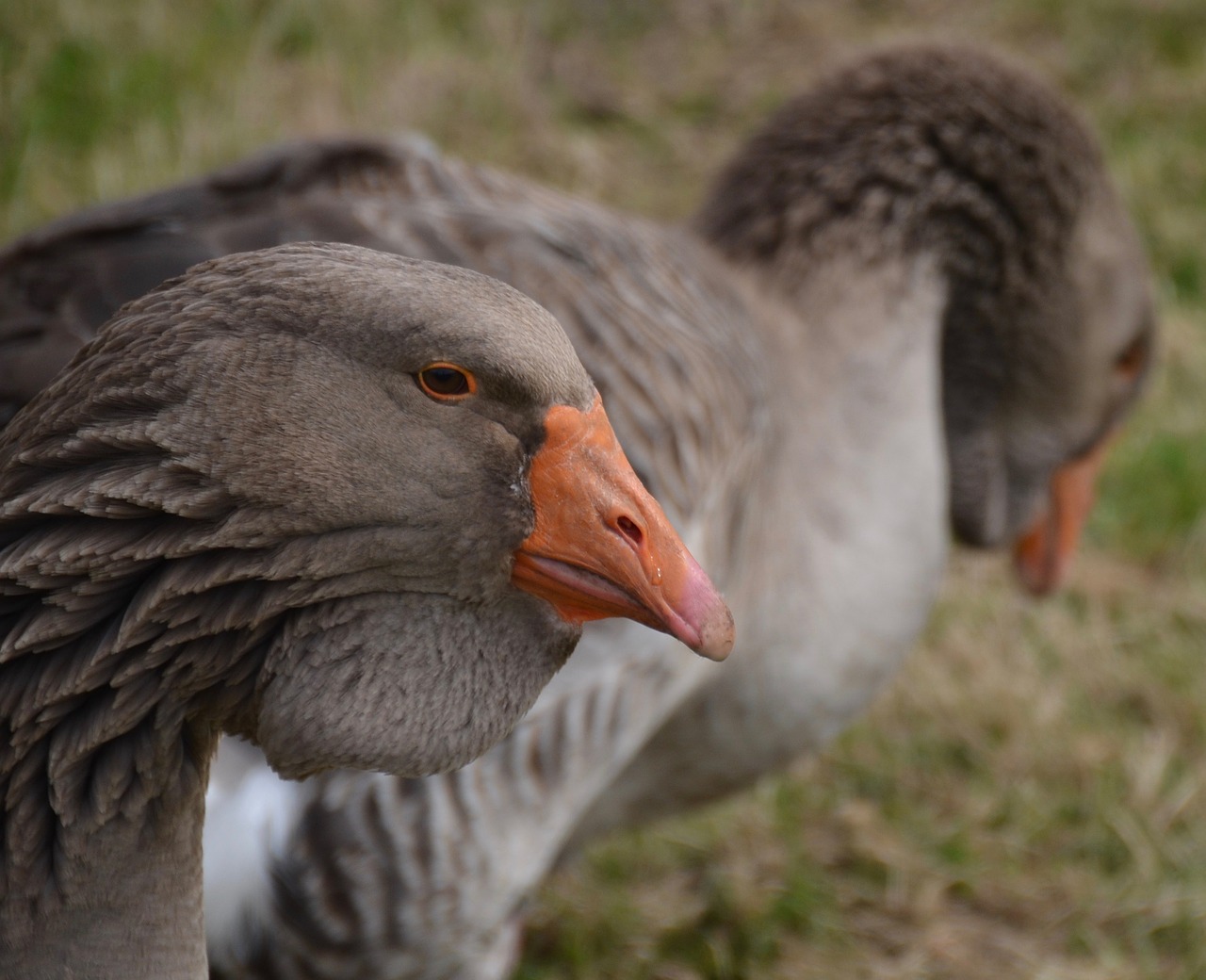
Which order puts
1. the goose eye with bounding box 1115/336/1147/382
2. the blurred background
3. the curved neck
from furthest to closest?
the goose eye with bounding box 1115/336/1147/382 < the blurred background < the curved neck

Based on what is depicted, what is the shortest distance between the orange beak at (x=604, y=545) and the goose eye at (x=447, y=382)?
11cm

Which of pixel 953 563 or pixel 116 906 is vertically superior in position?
pixel 116 906

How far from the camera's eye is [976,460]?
15.4ft

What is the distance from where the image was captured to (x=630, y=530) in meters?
1.85

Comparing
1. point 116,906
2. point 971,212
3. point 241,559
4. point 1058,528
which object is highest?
point 241,559

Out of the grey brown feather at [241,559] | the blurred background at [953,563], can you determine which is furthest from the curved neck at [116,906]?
the blurred background at [953,563]

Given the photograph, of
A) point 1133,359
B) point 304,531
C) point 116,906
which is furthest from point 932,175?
point 116,906

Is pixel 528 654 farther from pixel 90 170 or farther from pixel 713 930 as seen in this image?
pixel 90 170

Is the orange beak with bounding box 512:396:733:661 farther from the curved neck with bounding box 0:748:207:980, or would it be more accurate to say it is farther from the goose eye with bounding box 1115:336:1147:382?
the goose eye with bounding box 1115:336:1147:382

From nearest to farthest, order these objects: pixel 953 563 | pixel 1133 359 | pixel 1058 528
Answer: pixel 1133 359
pixel 1058 528
pixel 953 563

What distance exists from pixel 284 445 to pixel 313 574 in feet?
0.53

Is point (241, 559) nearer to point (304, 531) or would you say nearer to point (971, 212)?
point (304, 531)

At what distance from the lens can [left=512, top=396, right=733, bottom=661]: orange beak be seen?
1832 mm

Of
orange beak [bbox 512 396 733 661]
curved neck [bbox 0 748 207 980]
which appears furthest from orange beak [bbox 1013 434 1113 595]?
curved neck [bbox 0 748 207 980]
